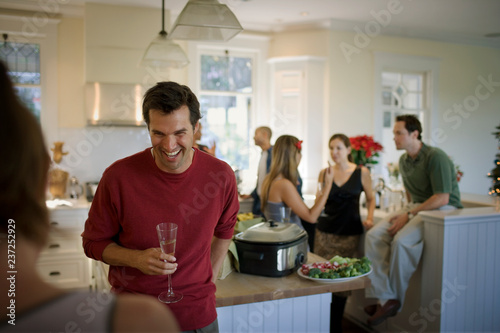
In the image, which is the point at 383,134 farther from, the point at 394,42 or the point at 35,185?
the point at 35,185

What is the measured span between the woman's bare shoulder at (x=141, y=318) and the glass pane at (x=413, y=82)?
20.5 feet

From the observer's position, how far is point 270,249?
79.0 inches

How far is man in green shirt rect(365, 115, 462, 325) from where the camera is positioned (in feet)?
9.63

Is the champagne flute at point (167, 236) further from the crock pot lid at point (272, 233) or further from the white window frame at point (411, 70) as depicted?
the white window frame at point (411, 70)

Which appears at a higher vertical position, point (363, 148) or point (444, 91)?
point (444, 91)

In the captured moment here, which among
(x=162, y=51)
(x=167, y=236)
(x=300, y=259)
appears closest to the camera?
(x=167, y=236)

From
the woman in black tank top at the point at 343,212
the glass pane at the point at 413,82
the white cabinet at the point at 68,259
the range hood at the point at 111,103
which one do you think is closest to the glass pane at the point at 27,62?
the range hood at the point at 111,103

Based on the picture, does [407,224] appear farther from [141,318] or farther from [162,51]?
[141,318]

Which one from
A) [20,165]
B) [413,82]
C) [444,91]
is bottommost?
[20,165]

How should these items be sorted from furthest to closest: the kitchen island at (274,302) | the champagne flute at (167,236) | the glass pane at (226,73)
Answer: the glass pane at (226,73) < the kitchen island at (274,302) < the champagne flute at (167,236)

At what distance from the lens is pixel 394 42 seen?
19.4ft

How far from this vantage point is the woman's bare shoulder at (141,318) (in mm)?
545

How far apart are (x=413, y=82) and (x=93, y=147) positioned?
14.5ft

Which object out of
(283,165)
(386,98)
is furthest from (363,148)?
(386,98)
